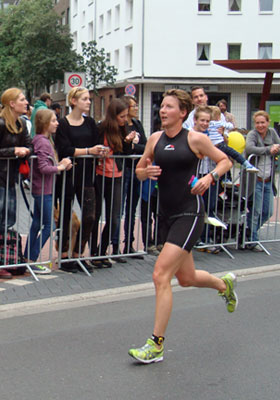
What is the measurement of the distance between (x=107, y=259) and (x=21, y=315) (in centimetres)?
217

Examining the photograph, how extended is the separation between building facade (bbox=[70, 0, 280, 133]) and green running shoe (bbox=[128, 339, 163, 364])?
33643 millimetres

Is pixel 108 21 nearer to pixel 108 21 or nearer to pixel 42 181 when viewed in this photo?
pixel 108 21

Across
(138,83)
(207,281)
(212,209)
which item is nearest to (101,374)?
(207,281)

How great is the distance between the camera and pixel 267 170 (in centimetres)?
906

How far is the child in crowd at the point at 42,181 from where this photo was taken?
710 cm

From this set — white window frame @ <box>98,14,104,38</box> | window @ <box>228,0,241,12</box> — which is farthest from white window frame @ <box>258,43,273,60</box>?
white window frame @ <box>98,14,104,38</box>

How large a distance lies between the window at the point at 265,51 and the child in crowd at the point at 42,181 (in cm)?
3261

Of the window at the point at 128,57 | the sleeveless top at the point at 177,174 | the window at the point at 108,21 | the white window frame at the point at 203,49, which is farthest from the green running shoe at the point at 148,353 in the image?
the window at the point at 108,21

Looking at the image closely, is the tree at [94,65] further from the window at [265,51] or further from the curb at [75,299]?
the curb at [75,299]

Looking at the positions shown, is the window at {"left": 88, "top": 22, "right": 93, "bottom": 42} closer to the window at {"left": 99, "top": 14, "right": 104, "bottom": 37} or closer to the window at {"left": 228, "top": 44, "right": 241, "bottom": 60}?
the window at {"left": 99, "top": 14, "right": 104, "bottom": 37}

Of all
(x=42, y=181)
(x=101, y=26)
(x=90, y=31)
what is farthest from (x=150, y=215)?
(x=90, y=31)

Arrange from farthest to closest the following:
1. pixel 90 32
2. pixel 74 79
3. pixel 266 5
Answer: pixel 90 32
pixel 266 5
pixel 74 79

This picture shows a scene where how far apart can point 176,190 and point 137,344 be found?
123 centimetres

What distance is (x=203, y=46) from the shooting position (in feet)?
126
